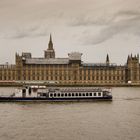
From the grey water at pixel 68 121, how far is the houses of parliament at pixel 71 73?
94.7 m

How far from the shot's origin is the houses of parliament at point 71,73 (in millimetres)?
158375

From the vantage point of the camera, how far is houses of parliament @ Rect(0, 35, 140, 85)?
158375 millimetres

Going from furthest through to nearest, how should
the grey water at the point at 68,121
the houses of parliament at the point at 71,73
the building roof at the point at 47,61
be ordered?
the building roof at the point at 47,61, the houses of parliament at the point at 71,73, the grey water at the point at 68,121

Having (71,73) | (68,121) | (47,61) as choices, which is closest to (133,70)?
(71,73)

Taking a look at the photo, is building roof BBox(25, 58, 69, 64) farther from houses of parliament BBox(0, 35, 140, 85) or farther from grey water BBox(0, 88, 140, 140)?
grey water BBox(0, 88, 140, 140)

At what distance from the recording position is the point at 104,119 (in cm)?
4756

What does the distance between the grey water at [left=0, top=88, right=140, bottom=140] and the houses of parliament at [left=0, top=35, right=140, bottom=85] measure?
94.7 m

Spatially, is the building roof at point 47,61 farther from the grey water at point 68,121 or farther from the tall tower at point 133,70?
the grey water at point 68,121

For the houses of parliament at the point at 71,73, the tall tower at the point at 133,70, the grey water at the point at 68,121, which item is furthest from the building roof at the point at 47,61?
the grey water at the point at 68,121

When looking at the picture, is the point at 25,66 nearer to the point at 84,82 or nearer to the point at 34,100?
the point at 84,82

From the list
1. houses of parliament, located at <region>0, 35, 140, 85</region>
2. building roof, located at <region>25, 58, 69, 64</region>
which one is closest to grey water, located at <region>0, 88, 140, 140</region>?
houses of parliament, located at <region>0, 35, 140, 85</region>

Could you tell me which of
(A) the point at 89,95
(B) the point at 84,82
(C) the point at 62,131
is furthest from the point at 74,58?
(C) the point at 62,131

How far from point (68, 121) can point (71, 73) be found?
11407 centimetres

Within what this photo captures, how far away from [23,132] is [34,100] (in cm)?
2670
